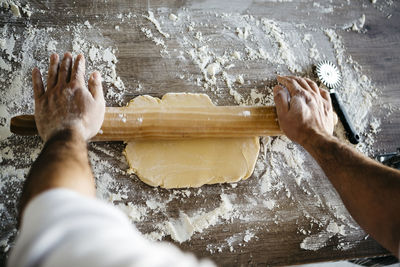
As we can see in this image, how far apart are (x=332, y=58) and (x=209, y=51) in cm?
69

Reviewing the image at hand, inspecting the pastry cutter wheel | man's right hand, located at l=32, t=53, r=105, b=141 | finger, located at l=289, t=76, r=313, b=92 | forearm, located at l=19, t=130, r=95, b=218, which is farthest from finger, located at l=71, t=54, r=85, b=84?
the pastry cutter wheel

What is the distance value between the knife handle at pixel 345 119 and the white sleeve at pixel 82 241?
1.19 meters

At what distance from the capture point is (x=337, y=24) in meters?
1.72

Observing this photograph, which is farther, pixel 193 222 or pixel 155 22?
pixel 155 22

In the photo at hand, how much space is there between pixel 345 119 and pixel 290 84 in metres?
0.33

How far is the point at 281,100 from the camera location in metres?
1.33

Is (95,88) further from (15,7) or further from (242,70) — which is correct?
(242,70)

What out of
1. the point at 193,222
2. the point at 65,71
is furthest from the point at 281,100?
the point at 65,71

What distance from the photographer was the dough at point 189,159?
130 cm

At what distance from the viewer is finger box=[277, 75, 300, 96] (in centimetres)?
136

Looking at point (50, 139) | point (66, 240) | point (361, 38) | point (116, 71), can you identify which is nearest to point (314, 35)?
point (361, 38)

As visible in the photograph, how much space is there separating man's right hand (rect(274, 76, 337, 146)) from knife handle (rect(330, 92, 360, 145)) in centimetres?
8

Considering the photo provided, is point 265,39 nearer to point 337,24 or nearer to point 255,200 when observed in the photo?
point 337,24

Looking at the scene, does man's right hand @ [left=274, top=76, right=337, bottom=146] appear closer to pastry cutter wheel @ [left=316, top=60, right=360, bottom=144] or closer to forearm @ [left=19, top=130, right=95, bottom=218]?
pastry cutter wheel @ [left=316, top=60, right=360, bottom=144]
